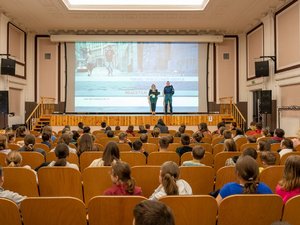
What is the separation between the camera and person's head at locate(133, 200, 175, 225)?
1269 millimetres

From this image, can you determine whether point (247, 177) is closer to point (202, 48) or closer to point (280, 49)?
point (280, 49)

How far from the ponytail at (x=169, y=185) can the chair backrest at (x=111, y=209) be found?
327 millimetres

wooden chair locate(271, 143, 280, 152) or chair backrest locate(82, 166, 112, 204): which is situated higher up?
wooden chair locate(271, 143, 280, 152)

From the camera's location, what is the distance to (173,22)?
14.7 meters

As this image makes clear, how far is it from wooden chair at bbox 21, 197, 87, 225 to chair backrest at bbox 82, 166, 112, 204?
4.64ft

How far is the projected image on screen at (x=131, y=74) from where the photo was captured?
16.4 metres

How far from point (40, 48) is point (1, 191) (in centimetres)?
1524

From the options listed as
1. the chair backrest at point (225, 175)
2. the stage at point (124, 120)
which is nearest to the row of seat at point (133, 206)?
the chair backrest at point (225, 175)

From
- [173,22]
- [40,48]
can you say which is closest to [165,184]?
[173,22]

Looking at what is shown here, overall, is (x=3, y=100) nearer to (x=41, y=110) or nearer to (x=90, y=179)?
(x=41, y=110)

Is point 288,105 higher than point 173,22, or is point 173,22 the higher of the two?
point 173,22

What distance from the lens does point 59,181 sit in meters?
3.68

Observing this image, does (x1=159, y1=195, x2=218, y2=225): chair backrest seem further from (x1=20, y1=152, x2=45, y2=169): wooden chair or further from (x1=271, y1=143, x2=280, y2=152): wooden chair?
(x1=271, y1=143, x2=280, y2=152): wooden chair

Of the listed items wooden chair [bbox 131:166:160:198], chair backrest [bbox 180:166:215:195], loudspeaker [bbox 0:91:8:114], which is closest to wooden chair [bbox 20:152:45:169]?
wooden chair [bbox 131:166:160:198]
